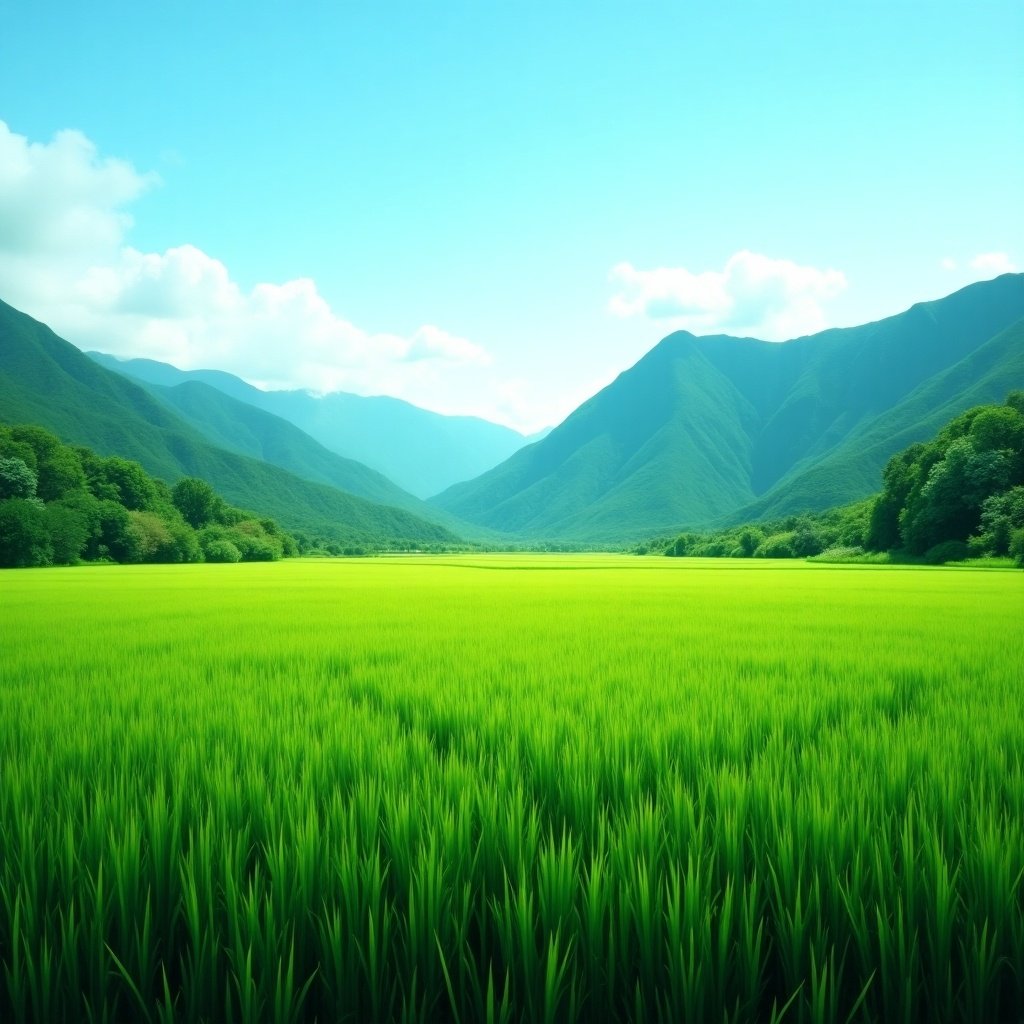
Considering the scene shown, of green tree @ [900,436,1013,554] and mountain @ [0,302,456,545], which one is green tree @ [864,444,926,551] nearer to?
green tree @ [900,436,1013,554]

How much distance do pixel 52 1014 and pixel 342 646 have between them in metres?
6.75

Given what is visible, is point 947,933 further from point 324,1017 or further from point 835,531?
point 835,531

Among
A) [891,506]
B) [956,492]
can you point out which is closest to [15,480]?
[956,492]

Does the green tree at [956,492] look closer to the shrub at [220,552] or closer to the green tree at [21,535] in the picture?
the shrub at [220,552]

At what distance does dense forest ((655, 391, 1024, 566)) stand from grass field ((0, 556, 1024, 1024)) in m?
46.0

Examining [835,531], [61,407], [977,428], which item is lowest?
[835,531]

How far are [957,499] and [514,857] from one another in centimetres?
5916

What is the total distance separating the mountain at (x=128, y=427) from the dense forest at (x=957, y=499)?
131 metres

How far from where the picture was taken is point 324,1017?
5.98ft

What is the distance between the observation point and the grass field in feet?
5.75

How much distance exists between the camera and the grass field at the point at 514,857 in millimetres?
1754

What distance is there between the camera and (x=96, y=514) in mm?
64688

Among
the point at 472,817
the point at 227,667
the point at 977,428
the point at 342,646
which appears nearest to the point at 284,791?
the point at 472,817

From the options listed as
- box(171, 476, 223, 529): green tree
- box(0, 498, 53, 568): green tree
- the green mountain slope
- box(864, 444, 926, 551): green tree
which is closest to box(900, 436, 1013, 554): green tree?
box(864, 444, 926, 551): green tree
